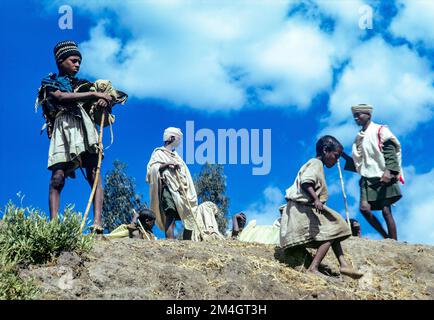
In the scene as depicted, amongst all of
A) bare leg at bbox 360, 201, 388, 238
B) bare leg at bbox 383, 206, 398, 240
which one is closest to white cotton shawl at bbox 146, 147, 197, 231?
bare leg at bbox 360, 201, 388, 238

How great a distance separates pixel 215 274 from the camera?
834 centimetres

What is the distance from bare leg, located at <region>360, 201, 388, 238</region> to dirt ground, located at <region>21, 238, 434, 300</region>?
1425mm

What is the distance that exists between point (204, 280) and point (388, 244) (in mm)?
3627

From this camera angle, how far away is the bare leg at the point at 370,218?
11.8 metres

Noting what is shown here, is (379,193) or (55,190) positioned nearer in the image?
(55,190)

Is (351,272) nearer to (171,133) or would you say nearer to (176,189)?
(176,189)

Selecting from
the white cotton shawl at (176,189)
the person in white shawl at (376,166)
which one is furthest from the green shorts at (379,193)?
the white cotton shawl at (176,189)

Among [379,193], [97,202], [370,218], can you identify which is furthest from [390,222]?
[97,202]

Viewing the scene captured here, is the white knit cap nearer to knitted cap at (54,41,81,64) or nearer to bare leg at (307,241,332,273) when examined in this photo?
knitted cap at (54,41,81,64)

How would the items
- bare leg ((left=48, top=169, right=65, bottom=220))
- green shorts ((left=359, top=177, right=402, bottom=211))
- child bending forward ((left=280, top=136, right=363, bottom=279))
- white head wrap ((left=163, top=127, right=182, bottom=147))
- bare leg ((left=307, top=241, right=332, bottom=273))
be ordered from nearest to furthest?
bare leg ((left=307, top=241, right=332, bottom=273)) → child bending forward ((left=280, top=136, right=363, bottom=279)) → bare leg ((left=48, top=169, right=65, bottom=220)) → green shorts ((left=359, top=177, right=402, bottom=211)) → white head wrap ((left=163, top=127, right=182, bottom=147))

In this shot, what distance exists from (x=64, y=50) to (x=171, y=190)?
296cm

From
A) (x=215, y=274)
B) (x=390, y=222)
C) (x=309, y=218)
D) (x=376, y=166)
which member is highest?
(x=376, y=166)

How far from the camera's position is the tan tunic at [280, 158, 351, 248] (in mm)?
9195
